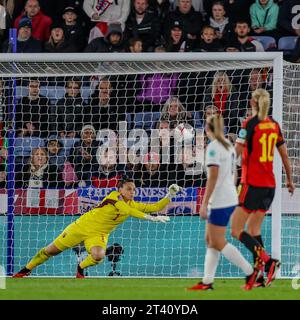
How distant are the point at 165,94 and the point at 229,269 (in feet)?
8.12

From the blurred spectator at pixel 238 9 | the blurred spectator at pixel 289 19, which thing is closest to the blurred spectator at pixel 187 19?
the blurred spectator at pixel 238 9

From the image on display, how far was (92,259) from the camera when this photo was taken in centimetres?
1422

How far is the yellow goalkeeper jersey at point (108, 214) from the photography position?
46.7 feet

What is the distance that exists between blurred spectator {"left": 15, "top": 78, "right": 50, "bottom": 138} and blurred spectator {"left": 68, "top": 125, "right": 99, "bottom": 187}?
488mm

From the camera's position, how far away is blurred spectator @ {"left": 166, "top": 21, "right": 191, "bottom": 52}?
18375 millimetres

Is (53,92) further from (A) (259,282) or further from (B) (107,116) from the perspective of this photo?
(A) (259,282)

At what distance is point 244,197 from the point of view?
11852 millimetres

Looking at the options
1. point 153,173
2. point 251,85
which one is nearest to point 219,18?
point 251,85

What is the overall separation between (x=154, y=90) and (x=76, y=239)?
2490mm

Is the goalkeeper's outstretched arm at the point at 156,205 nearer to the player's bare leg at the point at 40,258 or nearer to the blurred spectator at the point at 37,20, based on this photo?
the player's bare leg at the point at 40,258

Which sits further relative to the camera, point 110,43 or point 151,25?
point 151,25

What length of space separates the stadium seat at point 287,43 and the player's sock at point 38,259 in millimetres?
6109

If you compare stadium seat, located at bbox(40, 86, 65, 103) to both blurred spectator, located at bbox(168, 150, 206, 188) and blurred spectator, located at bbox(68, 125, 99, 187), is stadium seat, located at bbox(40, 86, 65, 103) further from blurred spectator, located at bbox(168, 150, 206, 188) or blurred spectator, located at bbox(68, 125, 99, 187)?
blurred spectator, located at bbox(168, 150, 206, 188)

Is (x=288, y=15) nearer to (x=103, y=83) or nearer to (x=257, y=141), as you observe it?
(x=103, y=83)
